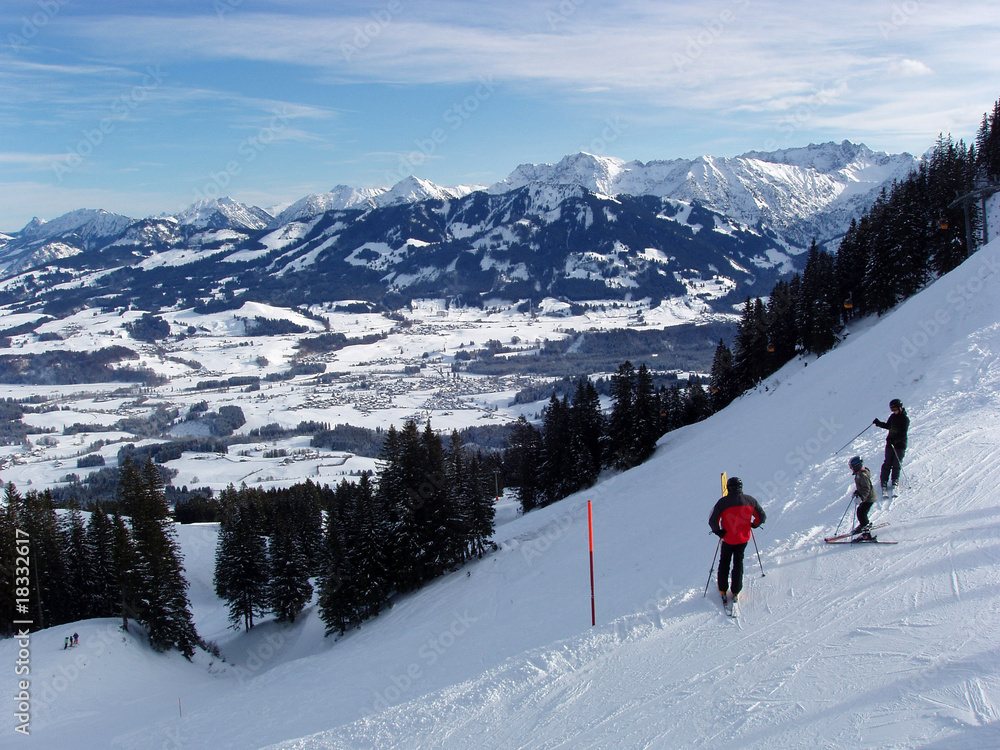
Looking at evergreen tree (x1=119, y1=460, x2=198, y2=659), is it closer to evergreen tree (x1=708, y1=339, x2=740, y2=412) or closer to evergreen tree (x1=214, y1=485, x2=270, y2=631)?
evergreen tree (x1=214, y1=485, x2=270, y2=631)

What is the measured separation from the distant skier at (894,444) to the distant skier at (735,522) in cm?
497

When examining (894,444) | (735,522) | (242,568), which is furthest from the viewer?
(242,568)

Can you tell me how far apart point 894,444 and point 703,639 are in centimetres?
688

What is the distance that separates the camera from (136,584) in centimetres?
2936

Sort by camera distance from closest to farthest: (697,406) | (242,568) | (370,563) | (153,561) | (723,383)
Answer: (153,561), (370,563), (242,568), (697,406), (723,383)

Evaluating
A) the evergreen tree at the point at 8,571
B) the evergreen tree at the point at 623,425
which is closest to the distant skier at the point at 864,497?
the evergreen tree at the point at 623,425

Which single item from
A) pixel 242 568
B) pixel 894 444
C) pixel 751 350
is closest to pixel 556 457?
pixel 751 350

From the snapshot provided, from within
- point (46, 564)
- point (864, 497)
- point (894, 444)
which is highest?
point (894, 444)

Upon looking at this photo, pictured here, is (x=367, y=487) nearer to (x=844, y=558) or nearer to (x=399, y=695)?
(x=399, y=695)

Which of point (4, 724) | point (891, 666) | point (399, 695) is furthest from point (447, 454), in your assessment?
point (891, 666)

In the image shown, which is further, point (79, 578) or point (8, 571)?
point (79, 578)

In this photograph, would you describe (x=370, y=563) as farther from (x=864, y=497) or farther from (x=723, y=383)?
(x=723, y=383)

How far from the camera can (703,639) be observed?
339 inches

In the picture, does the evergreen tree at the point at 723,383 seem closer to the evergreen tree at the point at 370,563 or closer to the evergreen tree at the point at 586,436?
the evergreen tree at the point at 586,436
